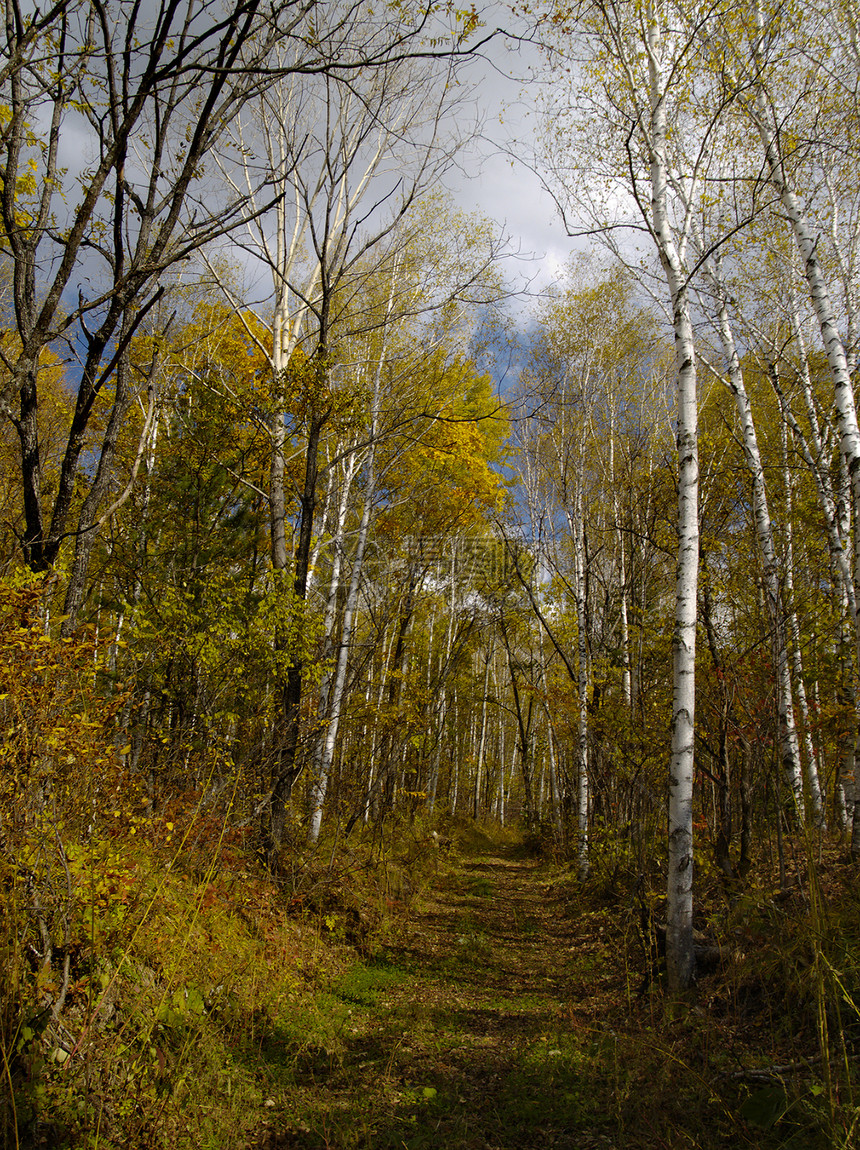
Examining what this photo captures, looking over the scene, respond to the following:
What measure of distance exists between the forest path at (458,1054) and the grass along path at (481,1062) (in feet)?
0.03

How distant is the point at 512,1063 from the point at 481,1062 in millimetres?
189

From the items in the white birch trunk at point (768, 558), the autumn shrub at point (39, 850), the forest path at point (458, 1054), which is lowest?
the forest path at point (458, 1054)

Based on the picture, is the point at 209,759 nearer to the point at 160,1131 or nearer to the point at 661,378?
the point at 160,1131

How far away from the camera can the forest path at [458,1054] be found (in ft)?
9.19

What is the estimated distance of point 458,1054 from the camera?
12.1ft

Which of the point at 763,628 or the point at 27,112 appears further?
the point at 763,628

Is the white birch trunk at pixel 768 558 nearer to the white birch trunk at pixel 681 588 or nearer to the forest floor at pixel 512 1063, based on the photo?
the white birch trunk at pixel 681 588

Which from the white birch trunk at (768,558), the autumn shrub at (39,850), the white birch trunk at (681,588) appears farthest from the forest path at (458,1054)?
the white birch trunk at (768,558)

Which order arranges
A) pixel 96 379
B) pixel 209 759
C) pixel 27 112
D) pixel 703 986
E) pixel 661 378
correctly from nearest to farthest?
pixel 27 112
pixel 96 379
pixel 703 986
pixel 209 759
pixel 661 378

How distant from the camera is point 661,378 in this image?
512 inches

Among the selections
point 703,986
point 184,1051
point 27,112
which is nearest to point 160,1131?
point 184,1051

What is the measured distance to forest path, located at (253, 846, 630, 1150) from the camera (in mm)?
2801

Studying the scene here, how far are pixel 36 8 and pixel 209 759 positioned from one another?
501cm

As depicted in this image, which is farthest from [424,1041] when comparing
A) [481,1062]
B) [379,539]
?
[379,539]
